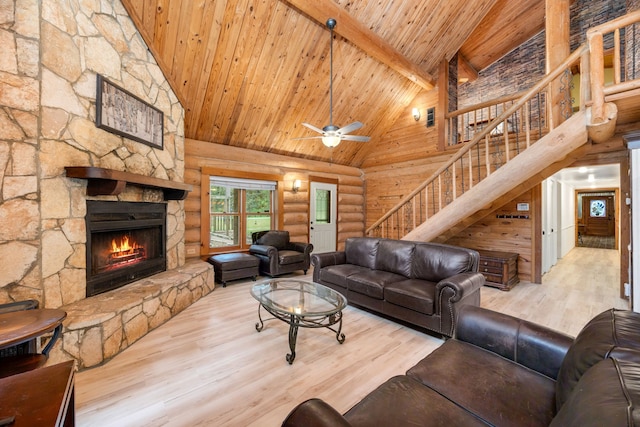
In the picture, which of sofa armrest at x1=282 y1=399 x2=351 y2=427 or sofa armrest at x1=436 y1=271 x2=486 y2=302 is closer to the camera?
sofa armrest at x1=282 y1=399 x2=351 y2=427

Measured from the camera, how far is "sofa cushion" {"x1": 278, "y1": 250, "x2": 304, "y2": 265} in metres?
5.12

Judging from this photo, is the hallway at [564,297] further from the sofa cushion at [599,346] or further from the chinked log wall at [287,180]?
the chinked log wall at [287,180]

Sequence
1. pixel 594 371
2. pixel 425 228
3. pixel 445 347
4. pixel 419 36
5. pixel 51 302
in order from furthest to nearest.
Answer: pixel 419 36 < pixel 425 228 < pixel 51 302 < pixel 445 347 < pixel 594 371

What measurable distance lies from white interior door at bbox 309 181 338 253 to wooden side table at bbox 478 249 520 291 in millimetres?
3711

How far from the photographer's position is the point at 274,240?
5.53 m

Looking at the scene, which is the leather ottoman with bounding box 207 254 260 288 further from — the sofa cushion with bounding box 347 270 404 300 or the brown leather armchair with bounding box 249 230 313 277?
the sofa cushion with bounding box 347 270 404 300

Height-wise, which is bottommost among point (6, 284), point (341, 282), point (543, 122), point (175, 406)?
point (175, 406)

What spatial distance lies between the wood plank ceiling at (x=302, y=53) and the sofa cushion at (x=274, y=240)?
2.02 meters

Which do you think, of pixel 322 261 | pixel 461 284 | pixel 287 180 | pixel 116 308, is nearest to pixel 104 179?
pixel 116 308

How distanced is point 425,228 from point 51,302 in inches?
196

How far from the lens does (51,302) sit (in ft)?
7.97

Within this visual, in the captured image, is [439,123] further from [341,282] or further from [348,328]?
[348,328]

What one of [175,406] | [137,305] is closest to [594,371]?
[175,406]

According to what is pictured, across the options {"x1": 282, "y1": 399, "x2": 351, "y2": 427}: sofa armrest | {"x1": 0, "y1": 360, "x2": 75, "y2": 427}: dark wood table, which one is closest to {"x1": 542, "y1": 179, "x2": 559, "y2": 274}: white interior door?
{"x1": 282, "y1": 399, "x2": 351, "y2": 427}: sofa armrest
